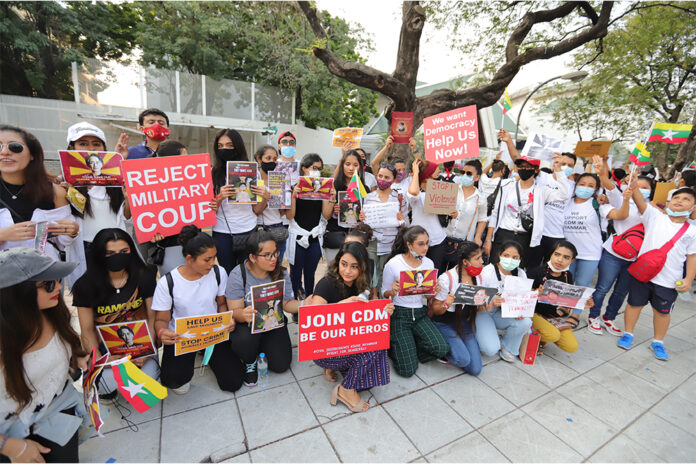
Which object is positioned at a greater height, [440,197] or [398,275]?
[440,197]

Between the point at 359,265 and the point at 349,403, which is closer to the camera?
the point at 349,403

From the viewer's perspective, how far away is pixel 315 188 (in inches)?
156

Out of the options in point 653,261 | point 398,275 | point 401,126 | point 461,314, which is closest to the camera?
point 398,275

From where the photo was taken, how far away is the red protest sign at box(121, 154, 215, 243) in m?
2.89

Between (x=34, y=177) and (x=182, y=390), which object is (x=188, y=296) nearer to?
(x=182, y=390)

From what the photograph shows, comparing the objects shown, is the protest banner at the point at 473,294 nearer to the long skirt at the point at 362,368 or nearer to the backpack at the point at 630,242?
the long skirt at the point at 362,368

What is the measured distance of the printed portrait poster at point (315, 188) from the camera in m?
3.94

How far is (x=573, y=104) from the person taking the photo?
15398mm

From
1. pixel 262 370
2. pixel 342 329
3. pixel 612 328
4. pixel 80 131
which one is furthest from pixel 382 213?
pixel 612 328

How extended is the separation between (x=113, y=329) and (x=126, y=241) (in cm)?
71

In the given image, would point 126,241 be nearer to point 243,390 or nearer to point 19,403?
point 19,403

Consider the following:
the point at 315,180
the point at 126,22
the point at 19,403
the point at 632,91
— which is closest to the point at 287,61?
the point at 126,22

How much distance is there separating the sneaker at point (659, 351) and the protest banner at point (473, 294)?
2572mm

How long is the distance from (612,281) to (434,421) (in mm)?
3682
